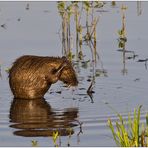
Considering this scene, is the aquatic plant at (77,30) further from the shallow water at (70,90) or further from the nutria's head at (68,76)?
the nutria's head at (68,76)

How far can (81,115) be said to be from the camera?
9.77 meters

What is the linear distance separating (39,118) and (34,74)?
1.30m

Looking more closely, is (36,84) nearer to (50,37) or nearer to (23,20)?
(50,37)

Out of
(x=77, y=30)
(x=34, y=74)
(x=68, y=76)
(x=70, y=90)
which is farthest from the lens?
(x=77, y=30)

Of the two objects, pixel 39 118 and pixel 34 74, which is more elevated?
pixel 34 74

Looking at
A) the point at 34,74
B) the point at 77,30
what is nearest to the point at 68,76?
the point at 34,74

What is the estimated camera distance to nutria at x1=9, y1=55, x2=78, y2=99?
35.9 ft

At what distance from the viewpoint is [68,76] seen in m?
11.1

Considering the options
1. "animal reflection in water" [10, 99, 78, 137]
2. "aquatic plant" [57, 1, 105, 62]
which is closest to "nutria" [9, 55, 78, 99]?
"animal reflection in water" [10, 99, 78, 137]

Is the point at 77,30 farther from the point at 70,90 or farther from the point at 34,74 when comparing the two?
the point at 34,74

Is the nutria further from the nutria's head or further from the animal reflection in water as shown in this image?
the animal reflection in water

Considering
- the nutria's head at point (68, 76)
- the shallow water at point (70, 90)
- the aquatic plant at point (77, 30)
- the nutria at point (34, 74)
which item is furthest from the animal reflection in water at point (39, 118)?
the aquatic plant at point (77, 30)

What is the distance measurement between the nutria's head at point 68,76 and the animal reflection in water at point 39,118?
1.46 feet

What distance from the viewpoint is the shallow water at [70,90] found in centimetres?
889
